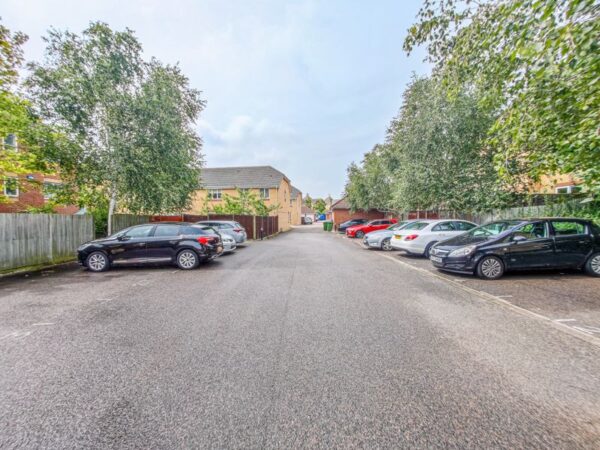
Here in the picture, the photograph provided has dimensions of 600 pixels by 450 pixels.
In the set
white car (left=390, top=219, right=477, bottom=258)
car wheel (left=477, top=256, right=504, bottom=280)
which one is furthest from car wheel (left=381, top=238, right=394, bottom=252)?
car wheel (left=477, top=256, right=504, bottom=280)

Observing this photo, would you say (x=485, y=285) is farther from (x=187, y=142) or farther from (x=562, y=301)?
(x=187, y=142)

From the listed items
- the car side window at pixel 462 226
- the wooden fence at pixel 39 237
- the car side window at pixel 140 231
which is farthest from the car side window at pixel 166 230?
the car side window at pixel 462 226

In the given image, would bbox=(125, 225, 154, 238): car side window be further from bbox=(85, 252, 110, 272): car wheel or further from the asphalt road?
the asphalt road

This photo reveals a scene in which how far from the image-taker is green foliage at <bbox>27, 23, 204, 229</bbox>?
9.92 metres

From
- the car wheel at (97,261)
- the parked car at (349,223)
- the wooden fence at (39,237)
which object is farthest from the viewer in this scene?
the parked car at (349,223)

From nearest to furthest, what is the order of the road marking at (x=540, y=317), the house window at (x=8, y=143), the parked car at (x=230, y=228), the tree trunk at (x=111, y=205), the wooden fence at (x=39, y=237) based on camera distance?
the road marking at (x=540, y=317) → the house window at (x=8, y=143) → the wooden fence at (x=39, y=237) → the tree trunk at (x=111, y=205) → the parked car at (x=230, y=228)

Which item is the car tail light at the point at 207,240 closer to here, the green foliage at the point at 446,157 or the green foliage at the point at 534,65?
the green foliage at the point at 534,65

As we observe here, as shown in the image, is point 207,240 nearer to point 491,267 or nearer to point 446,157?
point 491,267

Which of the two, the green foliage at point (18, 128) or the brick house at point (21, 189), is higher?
the green foliage at point (18, 128)

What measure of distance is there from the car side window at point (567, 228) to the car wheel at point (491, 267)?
181 cm

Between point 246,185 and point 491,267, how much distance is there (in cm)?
3139

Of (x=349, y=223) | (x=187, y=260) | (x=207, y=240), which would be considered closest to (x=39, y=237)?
(x=187, y=260)

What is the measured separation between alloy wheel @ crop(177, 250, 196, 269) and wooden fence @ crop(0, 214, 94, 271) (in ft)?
16.7

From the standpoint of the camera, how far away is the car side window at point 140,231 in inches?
347
